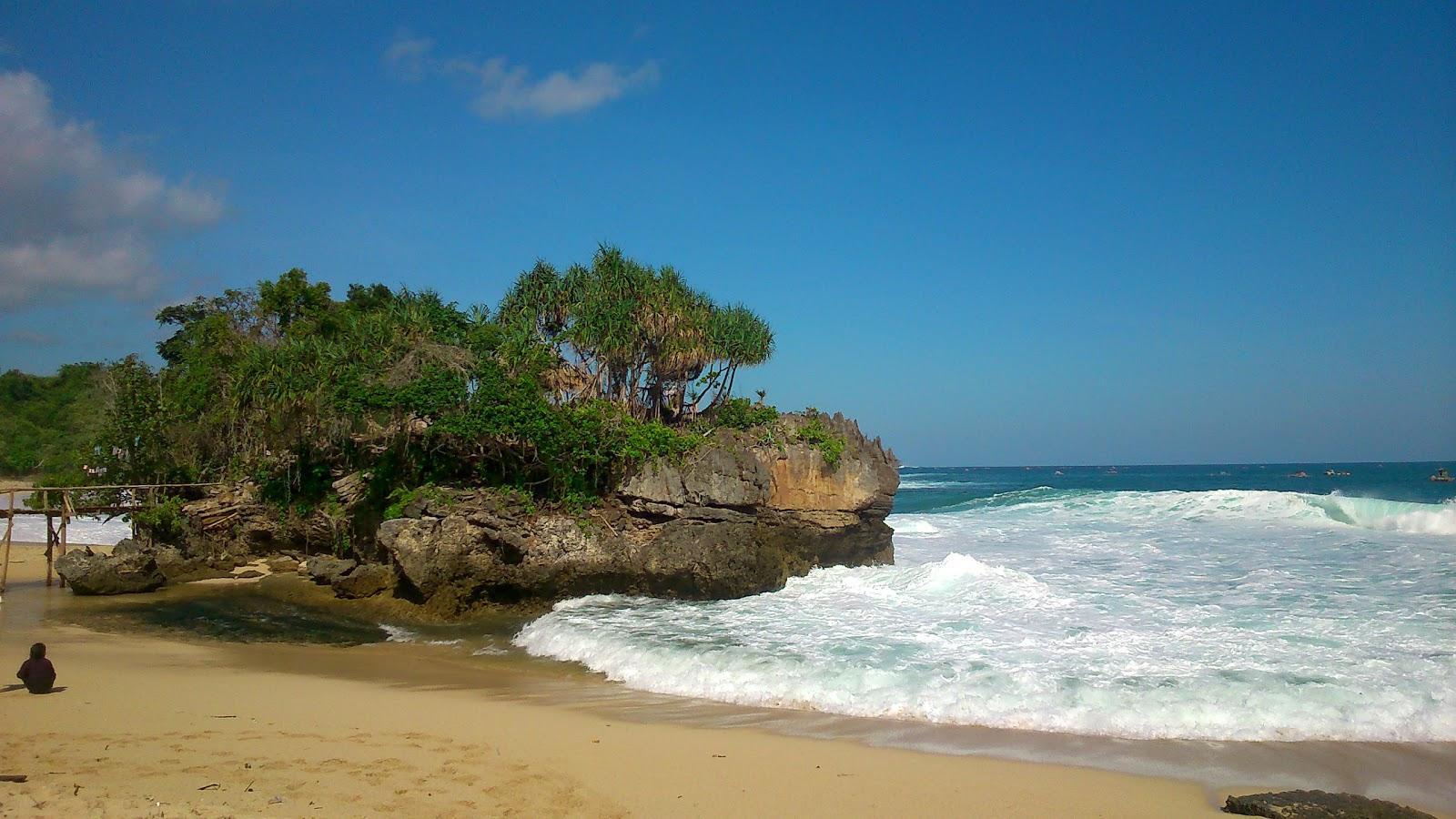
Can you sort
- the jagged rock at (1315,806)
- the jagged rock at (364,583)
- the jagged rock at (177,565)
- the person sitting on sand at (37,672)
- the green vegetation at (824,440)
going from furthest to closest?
the jagged rock at (177,565) < the green vegetation at (824,440) < the jagged rock at (364,583) < the person sitting on sand at (37,672) < the jagged rock at (1315,806)

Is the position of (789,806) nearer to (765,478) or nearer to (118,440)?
(765,478)

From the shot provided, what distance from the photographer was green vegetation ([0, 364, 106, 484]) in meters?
31.6

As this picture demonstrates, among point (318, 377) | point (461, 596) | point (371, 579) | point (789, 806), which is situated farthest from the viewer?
point (318, 377)

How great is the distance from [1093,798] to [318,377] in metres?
18.3

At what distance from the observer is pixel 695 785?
23.5 feet

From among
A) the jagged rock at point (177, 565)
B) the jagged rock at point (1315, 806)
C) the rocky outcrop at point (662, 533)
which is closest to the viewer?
the jagged rock at point (1315, 806)

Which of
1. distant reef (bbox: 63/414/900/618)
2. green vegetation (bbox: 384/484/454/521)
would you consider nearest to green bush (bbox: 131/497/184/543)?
distant reef (bbox: 63/414/900/618)

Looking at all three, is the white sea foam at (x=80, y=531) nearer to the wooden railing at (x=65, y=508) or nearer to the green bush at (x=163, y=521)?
the wooden railing at (x=65, y=508)

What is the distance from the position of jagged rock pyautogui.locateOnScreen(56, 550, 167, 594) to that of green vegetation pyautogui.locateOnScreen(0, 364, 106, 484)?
28.1ft

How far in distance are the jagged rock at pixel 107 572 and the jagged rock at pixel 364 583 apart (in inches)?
189

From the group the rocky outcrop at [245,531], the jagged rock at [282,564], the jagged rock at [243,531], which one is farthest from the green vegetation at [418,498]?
the jagged rock at [243,531]

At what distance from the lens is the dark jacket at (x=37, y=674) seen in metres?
9.49

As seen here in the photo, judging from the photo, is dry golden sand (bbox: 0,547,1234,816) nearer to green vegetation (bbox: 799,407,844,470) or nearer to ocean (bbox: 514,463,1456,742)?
ocean (bbox: 514,463,1456,742)

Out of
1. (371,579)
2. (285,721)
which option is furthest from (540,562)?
(285,721)
